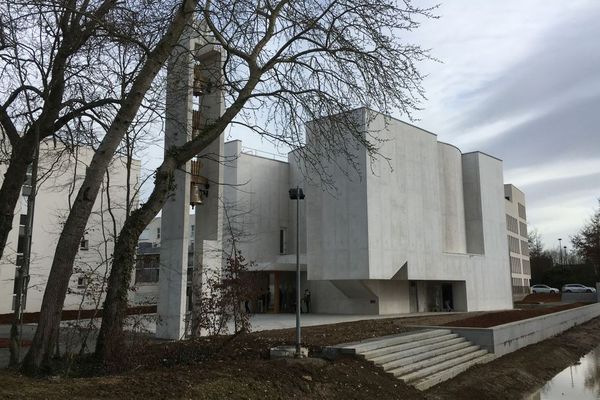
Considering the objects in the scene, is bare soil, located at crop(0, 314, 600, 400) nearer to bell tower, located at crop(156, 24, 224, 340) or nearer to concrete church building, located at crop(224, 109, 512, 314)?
bell tower, located at crop(156, 24, 224, 340)

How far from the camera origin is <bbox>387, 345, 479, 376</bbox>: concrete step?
1225 cm

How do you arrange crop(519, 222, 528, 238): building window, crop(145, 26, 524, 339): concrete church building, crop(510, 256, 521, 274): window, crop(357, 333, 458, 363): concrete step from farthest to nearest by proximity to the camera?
crop(519, 222, 528, 238): building window, crop(510, 256, 521, 274): window, crop(145, 26, 524, 339): concrete church building, crop(357, 333, 458, 363): concrete step

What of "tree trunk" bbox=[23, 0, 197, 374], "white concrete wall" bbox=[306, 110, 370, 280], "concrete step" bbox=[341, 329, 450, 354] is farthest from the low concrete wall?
"tree trunk" bbox=[23, 0, 197, 374]

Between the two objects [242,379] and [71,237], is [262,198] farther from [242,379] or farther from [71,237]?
[242,379]

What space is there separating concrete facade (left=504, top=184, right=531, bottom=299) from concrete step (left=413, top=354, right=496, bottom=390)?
52.4m

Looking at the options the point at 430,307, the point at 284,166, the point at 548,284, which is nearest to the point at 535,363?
the point at 430,307

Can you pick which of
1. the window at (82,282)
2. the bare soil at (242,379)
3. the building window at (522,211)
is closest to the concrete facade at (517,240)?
the building window at (522,211)

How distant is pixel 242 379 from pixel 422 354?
6.95m

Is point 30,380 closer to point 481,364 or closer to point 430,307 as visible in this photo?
point 481,364

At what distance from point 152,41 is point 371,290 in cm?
A: 2507

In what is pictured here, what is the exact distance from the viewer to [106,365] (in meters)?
8.89

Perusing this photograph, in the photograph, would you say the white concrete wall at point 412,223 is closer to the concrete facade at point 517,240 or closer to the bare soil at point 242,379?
the bare soil at point 242,379

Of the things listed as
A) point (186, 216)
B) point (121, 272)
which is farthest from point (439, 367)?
point (186, 216)

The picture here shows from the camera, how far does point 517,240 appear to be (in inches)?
2844
